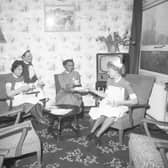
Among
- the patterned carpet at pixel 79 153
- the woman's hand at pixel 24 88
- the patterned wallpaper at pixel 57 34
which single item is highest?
the patterned wallpaper at pixel 57 34

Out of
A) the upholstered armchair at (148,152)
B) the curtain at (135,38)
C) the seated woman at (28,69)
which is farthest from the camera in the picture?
the curtain at (135,38)

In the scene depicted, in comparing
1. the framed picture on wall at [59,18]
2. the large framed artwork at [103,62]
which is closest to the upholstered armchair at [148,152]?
the large framed artwork at [103,62]

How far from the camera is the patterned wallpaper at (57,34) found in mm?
4082

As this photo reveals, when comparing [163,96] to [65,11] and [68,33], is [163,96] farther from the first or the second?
[65,11]

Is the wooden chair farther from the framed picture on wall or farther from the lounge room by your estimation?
the framed picture on wall

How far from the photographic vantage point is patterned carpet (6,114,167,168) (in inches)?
93.3

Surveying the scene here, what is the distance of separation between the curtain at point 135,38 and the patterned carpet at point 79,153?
1.61 meters

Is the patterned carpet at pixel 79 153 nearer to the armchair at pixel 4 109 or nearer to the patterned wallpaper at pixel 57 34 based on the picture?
the armchair at pixel 4 109

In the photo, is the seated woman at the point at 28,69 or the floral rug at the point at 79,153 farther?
the seated woman at the point at 28,69

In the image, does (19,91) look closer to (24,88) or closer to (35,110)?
(24,88)

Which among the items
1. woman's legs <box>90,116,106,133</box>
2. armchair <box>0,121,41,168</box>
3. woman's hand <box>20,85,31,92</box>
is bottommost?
woman's legs <box>90,116,106,133</box>

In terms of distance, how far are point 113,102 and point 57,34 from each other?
7.29 feet

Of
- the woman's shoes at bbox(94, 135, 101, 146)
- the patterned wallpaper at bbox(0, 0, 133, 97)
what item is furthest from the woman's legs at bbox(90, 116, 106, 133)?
the patterned wallpaper at bbox(0, 0, 133, 97)

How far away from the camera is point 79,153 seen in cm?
261
